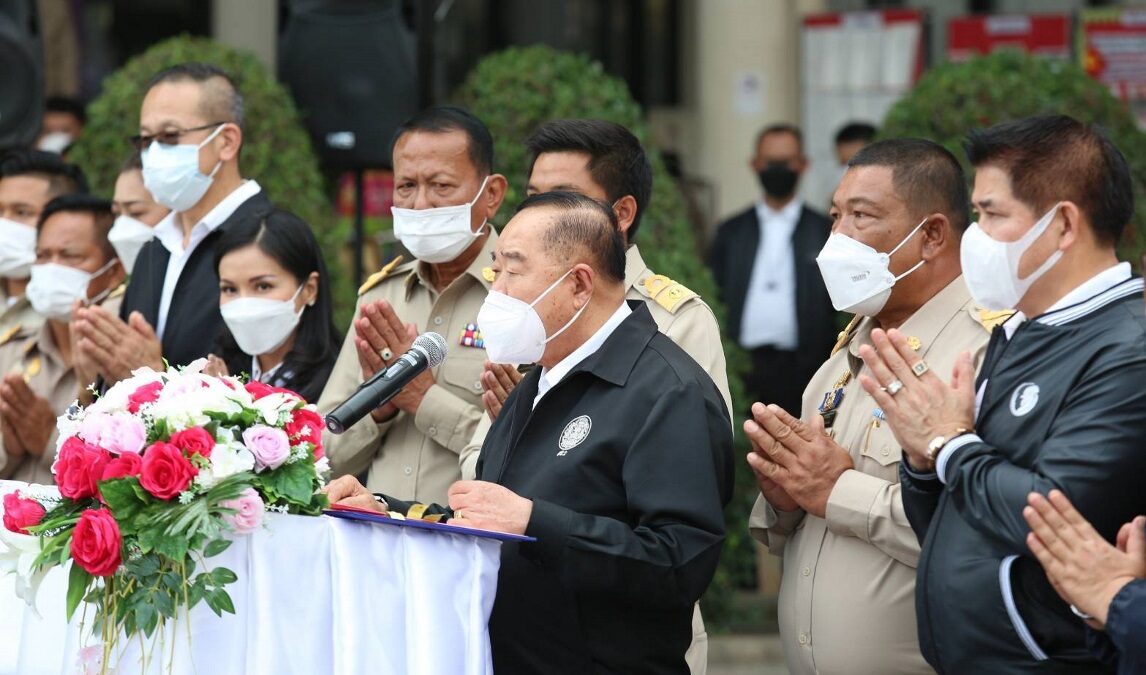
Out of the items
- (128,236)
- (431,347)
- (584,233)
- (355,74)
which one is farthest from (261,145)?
(584,233)

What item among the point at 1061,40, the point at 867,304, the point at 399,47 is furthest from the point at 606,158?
the point at 1061,40

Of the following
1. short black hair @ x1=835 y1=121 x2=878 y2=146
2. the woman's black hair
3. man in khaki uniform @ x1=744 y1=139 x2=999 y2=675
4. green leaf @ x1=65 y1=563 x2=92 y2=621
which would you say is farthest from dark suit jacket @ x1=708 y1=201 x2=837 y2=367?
green leaf @ x1=65 y1=563 x2=92 y2=621

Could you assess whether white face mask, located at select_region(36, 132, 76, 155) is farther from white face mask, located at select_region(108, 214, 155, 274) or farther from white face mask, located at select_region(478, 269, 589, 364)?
white face mask, located at select_region(478, 269, 589, 364)

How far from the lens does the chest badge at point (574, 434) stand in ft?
12.3

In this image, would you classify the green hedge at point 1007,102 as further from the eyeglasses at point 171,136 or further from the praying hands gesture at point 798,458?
the praying hands gesture at point 798,458

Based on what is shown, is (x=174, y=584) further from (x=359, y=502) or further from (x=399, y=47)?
(x=399, y=47)

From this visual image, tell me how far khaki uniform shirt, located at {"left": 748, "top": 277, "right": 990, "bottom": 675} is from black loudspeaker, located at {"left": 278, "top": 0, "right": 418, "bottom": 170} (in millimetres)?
3686

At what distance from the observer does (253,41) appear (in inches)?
480

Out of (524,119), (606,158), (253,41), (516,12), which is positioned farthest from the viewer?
(516,12)

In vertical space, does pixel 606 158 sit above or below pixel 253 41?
above

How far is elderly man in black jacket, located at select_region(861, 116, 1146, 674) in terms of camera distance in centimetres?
326

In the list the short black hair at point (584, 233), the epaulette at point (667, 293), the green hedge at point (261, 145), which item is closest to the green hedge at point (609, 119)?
the green hedge at point (261, 145)

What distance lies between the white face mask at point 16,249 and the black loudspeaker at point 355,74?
61.9 inches

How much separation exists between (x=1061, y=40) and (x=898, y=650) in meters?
10.4
